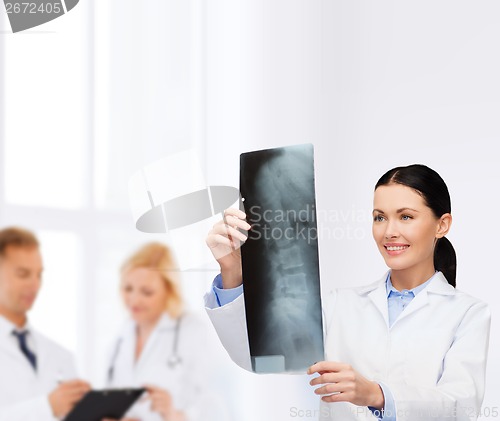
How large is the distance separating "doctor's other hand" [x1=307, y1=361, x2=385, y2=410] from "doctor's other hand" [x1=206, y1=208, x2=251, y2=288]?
0.24 m

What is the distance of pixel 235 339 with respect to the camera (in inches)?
50.8

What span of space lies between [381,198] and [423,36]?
0.48 meters

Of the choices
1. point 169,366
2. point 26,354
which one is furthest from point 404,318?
point 26,354

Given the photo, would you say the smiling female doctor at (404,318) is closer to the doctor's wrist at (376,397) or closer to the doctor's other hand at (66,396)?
the doctor's wrist at (376,397)

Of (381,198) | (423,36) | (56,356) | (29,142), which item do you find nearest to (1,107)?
(29,142)

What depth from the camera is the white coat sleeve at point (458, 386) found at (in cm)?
116

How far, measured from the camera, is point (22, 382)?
1304 millimetres

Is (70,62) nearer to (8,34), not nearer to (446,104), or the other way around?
(8,34)

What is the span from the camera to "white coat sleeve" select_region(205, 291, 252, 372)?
48.6 inches

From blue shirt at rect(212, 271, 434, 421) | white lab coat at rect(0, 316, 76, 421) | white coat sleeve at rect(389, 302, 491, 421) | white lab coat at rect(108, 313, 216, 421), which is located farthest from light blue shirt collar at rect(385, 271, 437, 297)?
white lab coat at rect(0, 316, 76, 421)

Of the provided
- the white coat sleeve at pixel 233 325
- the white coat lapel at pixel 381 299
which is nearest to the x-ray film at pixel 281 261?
the white coat sleeve at pixel 233 325

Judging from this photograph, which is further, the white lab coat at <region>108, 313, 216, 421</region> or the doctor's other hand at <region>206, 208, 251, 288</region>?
the white lab coat at <region>108, 313, 216, 421</region>

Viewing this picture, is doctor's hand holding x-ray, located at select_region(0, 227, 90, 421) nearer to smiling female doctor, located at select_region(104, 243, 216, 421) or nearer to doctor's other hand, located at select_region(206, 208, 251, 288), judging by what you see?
smiling female doctor, located at select_region(104, 243, 216, 421)

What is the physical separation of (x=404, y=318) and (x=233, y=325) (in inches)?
12.7
